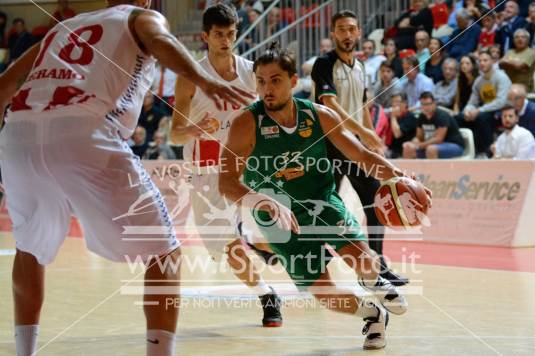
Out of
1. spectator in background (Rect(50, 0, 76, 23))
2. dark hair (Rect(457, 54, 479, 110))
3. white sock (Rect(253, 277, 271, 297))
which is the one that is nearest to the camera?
white sock (Rect(253, 277, 271, 297))

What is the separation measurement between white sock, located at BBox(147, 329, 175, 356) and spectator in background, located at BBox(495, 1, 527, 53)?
9.61 meters

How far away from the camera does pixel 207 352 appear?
4441 millimetres

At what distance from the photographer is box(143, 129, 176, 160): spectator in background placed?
12367mm

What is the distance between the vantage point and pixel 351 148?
4.63m

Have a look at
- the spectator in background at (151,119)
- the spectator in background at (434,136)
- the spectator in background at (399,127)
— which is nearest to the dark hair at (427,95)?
the spectator in background at (434,136)

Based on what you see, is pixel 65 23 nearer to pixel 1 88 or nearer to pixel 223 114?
pixel 1 88

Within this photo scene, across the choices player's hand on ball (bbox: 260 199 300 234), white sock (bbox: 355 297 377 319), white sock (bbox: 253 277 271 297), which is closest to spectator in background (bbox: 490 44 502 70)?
white sock (bbox: 253 277 271 297)

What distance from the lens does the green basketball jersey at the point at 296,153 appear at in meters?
4.78

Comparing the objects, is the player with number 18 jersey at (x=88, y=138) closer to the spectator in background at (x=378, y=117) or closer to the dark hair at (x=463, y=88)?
the spectator in background at (x=378, y=117)

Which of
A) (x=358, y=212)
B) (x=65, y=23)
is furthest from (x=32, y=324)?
(x=358, y=212)

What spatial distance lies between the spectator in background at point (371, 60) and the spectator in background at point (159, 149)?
310cm

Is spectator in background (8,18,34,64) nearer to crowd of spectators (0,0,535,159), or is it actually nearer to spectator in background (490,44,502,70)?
crowd of spectators (0,0,535,159)

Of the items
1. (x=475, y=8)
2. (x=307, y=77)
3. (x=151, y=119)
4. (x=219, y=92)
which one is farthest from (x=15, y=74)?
(x=475, y=8)

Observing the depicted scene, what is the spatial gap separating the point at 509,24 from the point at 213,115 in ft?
23.4
